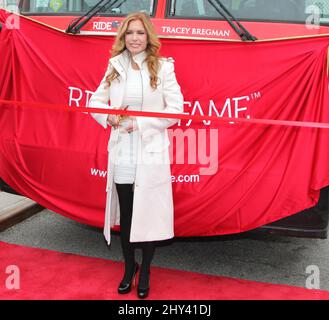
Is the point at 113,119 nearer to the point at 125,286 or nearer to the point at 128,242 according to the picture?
the point at 128,242

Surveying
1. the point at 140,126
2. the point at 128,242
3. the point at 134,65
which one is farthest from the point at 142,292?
the point at 134,65

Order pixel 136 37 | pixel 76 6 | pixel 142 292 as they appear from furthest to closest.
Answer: pixel 76 6
pixel 142 292
pixel 136 37

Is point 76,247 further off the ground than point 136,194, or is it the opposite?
point 136,194

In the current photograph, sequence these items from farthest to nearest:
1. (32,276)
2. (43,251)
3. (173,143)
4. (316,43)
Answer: (43,251)
(32,276)
(173,143)
(316,43)

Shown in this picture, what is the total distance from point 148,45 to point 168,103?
1.29 feet

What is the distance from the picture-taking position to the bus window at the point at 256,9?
10.5 ft

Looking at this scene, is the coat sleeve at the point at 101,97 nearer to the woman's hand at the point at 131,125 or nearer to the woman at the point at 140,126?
the woman at the point at 140,126

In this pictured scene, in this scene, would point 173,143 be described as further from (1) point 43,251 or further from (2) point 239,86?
(1) point 43,251

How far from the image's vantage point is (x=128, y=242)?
130 inches

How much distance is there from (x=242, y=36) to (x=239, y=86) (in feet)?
1.08

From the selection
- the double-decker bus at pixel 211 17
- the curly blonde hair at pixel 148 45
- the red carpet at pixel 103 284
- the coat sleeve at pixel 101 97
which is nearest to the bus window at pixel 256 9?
the double-decker bus at pixel 211 17

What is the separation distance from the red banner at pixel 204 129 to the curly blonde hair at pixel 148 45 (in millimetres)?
312
